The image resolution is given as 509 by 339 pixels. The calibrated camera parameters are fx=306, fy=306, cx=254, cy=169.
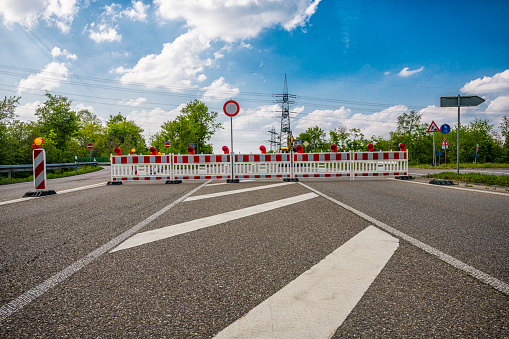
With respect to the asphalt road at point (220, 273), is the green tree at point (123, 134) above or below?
above

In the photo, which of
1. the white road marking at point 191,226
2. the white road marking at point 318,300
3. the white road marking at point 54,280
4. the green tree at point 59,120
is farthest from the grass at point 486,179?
the green tree at point 59,120

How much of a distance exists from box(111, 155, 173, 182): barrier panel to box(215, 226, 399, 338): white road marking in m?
11.8

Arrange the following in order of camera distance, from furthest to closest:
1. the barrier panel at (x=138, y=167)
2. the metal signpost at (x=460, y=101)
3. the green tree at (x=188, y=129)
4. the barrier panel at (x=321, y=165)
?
the green tree at (x=188, y=129)
the barrier panel at (x=321, y=165)
the barrier panel at (x=138, y=167)
the metal signpost at (x=460, y=101)

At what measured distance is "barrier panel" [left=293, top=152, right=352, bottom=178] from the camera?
14406mm

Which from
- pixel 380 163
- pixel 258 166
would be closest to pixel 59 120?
pixel 258 166

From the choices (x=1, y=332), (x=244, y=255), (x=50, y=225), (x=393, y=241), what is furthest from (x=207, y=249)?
(x=50, y=225)

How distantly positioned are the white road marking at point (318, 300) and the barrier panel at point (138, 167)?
38.9 feet

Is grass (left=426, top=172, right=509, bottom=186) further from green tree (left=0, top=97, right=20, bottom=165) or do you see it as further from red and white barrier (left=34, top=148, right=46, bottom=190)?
green tree (left=0, top=97, right=20, bottom=165)

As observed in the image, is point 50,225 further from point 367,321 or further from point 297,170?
point 297,170

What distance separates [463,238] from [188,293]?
3455mm

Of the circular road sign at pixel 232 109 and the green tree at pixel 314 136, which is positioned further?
the green tree at pixel 314 136

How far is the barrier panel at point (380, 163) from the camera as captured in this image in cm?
1459

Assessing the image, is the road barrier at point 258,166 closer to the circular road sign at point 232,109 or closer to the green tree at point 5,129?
the circular road sign at point 232,109

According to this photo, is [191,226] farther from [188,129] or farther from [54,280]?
[188,129]
